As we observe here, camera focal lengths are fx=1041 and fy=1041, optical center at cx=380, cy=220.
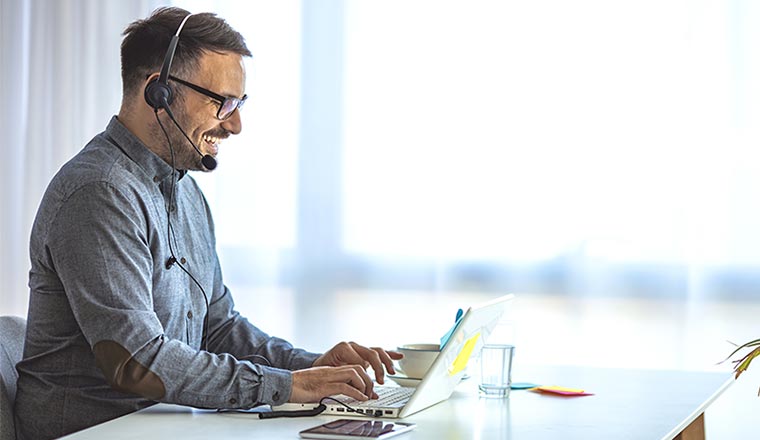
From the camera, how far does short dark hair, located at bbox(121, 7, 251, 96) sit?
2012mm

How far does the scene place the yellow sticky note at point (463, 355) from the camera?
1743mm

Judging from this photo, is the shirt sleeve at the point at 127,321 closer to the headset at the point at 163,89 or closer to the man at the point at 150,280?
the man at the point at 150,280

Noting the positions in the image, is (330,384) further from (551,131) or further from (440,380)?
(551,131)

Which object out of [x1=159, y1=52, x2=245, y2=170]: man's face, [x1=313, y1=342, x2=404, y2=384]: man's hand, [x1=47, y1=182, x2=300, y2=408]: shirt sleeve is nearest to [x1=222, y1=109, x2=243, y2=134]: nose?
[x1=159, y1=52, x2=245, y2=170]: man's face

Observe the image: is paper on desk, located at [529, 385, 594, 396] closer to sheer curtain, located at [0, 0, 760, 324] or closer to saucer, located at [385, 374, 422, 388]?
saucer, located at [385, 374, 422, 388]

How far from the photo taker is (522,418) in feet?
5.39

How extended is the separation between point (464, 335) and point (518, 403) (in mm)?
198

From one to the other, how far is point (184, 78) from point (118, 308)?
521mm

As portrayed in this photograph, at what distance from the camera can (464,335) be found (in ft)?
5.52

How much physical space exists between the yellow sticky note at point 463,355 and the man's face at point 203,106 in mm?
667

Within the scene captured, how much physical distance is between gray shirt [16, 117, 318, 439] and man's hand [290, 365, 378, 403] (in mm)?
22

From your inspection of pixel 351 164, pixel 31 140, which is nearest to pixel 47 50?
pixel 31 140

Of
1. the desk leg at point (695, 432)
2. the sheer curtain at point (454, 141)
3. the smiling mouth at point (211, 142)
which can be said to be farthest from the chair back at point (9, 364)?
the sheer curtain at point (454, 141)

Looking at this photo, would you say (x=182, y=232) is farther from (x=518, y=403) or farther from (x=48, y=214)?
(x=518, y=403)
